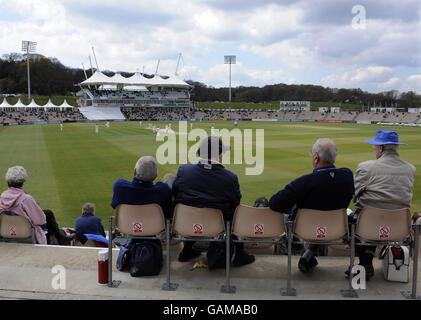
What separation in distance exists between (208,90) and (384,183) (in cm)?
16097

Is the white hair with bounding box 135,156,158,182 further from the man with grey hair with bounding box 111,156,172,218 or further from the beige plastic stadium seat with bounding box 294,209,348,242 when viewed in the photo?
the beige plastic stadium seat with bounding box 294,209,348,242

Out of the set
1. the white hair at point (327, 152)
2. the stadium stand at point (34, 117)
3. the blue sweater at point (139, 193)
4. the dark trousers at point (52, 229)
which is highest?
the stadium stand at point (34, 117)

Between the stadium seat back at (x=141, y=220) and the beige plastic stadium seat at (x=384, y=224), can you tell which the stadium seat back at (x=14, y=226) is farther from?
the beige plastic stadium seat at (x=384, y=224)

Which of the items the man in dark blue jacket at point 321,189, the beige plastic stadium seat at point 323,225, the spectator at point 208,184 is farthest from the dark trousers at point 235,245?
the beige plastic stadium seat at point 323,225

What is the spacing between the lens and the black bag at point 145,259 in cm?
422

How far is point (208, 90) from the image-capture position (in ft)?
532

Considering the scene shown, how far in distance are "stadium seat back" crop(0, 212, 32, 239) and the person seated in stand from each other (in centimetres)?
418

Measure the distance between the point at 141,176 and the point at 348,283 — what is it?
2.67 m

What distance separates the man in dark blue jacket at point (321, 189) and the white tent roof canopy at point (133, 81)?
334ft

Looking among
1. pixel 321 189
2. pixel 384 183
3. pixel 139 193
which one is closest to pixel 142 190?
pixel 139 193

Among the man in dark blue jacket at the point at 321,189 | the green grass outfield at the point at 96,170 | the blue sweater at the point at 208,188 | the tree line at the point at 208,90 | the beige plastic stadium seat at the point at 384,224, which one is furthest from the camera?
the tree line at the point at 208,90

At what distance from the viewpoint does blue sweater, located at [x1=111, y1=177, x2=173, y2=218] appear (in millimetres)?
4344

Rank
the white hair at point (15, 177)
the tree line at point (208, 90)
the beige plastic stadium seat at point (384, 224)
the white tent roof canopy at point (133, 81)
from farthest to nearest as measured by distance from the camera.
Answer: the tree line at point (208, 90), the white tent roof canopy at point (133, 81), the white hair at point (15, 177), the beige plastic stadium seat at point (384, 224)
